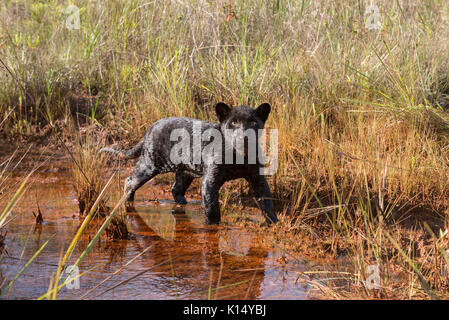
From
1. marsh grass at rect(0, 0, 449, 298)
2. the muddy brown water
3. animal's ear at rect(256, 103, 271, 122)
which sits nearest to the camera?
the muddy brown water

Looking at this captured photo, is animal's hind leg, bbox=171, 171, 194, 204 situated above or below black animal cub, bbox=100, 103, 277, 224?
below

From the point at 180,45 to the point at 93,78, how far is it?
6.08 ft

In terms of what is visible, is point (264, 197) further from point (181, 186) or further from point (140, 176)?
point (140, 176)

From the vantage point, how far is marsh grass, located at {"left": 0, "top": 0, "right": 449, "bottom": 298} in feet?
18.9

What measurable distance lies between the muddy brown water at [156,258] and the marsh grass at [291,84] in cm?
49

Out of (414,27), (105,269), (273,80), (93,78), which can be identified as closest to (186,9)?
(93,78)

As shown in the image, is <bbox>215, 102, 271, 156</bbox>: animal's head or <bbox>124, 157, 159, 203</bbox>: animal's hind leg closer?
<bbox>215, 102, 271, 156</bbox>: animal's head

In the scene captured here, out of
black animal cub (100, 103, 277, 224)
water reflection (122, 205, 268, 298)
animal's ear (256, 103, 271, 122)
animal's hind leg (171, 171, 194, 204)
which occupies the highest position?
animal's ear (256, 103, 271, 122)

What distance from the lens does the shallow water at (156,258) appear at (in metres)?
3.88

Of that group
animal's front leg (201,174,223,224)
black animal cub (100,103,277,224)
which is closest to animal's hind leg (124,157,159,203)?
black animal cub (100,103,277,224)

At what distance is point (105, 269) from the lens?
4352 millimetres

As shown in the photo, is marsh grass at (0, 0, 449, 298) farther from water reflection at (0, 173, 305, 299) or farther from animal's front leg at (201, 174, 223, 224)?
animal's front leg at (201, 174, 223, 224)

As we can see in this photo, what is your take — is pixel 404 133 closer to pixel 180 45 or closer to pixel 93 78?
pixel 180 45

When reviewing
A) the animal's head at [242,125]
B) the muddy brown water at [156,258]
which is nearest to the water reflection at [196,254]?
the muddy brown water at [156,258]
